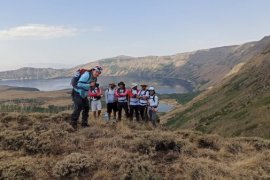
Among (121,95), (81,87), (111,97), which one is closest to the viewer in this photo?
(81,87)

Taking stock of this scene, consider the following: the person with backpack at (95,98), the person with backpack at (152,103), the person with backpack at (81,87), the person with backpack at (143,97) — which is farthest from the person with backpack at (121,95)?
the person with backpack at (81,87)

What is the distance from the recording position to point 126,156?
32.4 ft

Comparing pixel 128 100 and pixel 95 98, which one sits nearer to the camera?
pixel 95 98

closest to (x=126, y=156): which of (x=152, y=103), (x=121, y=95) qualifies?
(x=121, y=95)

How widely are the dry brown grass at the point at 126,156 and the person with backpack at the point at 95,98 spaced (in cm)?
580

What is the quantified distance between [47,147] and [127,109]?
9.55 meters

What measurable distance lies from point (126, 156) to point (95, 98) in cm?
1001

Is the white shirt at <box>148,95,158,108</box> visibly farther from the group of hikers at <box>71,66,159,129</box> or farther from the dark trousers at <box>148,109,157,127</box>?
the dark trousers at <box>148,109,157,127</box>

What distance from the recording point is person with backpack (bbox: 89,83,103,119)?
1948 centimetres

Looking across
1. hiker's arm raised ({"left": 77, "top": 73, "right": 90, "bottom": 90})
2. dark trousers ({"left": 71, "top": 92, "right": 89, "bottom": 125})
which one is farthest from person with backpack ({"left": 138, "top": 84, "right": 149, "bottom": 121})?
hiker's arm raised ({"left": 77, "top": 73, "right": 90, "bottom": 90})

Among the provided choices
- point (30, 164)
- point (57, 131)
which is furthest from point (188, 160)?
point (57, 131)

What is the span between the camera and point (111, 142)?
11570 millimetres

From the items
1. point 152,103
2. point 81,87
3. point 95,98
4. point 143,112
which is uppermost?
point 81,87

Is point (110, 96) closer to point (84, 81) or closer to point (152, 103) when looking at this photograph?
point (152, 103)
